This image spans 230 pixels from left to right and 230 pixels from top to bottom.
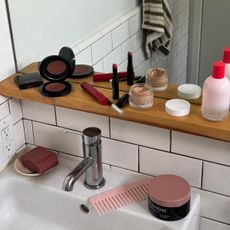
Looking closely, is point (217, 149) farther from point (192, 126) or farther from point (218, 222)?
point (218, 222)

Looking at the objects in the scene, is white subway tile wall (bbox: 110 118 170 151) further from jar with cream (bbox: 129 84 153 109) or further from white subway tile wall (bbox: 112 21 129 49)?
white subway tile wall (bbox: 112 21 129 49)

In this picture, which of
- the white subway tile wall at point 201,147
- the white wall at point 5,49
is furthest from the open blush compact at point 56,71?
the white subway tile wall at point 201,147

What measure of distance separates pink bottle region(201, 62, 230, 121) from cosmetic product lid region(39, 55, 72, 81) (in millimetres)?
387

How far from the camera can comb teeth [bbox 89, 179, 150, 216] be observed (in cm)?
112

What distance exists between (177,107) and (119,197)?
28 cm

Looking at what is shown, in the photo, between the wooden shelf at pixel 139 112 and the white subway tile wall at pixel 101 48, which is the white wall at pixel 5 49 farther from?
the white subway tile wall at pixel 101 48

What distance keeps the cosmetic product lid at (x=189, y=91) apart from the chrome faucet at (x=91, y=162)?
23 centimetres

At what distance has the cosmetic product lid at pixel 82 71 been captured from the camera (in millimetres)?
1243

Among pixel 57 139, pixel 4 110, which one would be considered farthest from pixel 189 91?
pixel 4 110

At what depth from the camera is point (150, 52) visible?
1.20 meters

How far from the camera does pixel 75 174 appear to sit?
1.04 m

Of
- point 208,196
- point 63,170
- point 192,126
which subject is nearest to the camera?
point 192,126

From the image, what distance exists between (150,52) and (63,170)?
411mm

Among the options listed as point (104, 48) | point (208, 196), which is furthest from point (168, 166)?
point (104, 48)
